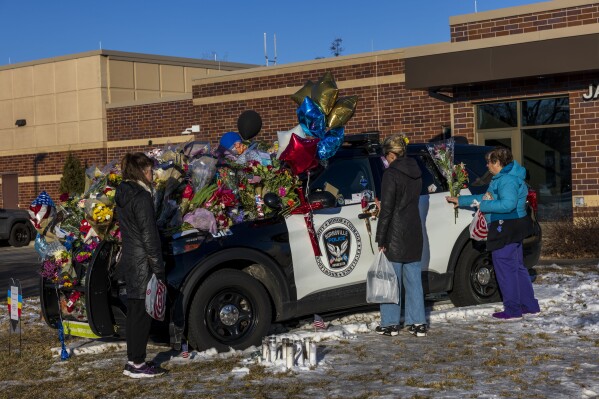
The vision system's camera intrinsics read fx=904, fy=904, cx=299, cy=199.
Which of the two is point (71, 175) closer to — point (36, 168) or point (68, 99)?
point (68, 99)

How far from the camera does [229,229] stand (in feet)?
26.4

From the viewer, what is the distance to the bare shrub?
47.3 ft

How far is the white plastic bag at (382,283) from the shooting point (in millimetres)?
8188

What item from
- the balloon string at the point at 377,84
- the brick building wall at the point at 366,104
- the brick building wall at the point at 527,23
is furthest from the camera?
the balloon string at the point at 377,84

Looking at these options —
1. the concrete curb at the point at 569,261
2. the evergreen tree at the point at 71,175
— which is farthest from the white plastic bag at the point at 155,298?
the evergreen tree at the point at 71,175

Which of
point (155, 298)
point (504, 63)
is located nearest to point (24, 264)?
point (504, 63)

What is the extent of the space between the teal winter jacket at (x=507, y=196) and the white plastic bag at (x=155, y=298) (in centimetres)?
347

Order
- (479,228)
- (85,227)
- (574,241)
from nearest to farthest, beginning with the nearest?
1. (85,227)
2. (479,228)
3. (574,241)

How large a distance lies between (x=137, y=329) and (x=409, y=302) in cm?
260

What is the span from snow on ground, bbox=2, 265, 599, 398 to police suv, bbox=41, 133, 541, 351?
26cm

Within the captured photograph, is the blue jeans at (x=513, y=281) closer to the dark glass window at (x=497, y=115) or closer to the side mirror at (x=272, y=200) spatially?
the side mirror at (x=272, y=200)

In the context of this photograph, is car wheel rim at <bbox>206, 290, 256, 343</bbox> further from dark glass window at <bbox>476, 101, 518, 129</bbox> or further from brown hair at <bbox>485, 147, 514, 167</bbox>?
dark glass window at <bbox>476, 101, 518, 129</bbox>

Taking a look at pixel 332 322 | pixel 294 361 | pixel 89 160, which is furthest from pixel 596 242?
pixel 89 160

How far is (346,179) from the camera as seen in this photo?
348 inches
